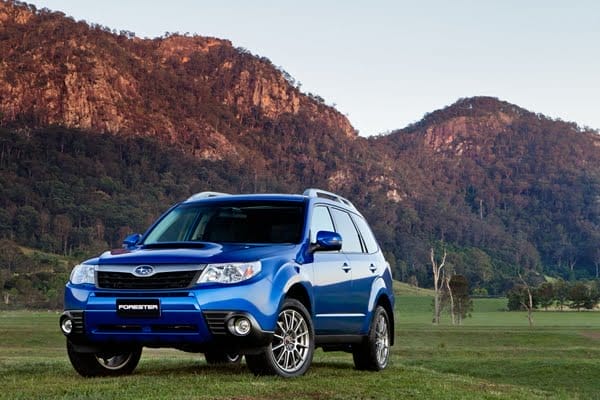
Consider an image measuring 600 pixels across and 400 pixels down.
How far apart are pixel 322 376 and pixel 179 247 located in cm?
234

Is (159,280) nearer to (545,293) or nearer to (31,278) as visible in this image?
(545,293)

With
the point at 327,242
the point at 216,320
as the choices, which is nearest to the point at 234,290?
the point at 216,320

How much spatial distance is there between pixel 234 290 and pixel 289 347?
48.4 inches

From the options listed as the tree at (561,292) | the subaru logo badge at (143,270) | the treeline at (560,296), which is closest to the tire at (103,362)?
the subaru logo badge at (143,270)

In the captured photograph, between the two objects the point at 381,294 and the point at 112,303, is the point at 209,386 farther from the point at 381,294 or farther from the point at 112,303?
the point at 381,294

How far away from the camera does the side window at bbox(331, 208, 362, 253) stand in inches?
458

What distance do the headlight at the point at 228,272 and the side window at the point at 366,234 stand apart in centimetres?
363

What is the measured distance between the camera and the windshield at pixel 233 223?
10695 mm

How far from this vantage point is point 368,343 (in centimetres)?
1159

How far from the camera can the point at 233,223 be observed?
11070mm

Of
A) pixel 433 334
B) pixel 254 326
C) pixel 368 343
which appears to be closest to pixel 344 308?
pixel 368 343

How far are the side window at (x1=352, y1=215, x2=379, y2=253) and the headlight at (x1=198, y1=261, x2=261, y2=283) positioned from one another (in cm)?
363

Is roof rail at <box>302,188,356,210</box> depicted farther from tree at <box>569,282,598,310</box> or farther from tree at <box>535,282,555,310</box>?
tree at <box>569,282,598,310</box>

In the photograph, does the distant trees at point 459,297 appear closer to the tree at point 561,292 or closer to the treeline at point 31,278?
the tree at point 561,292
